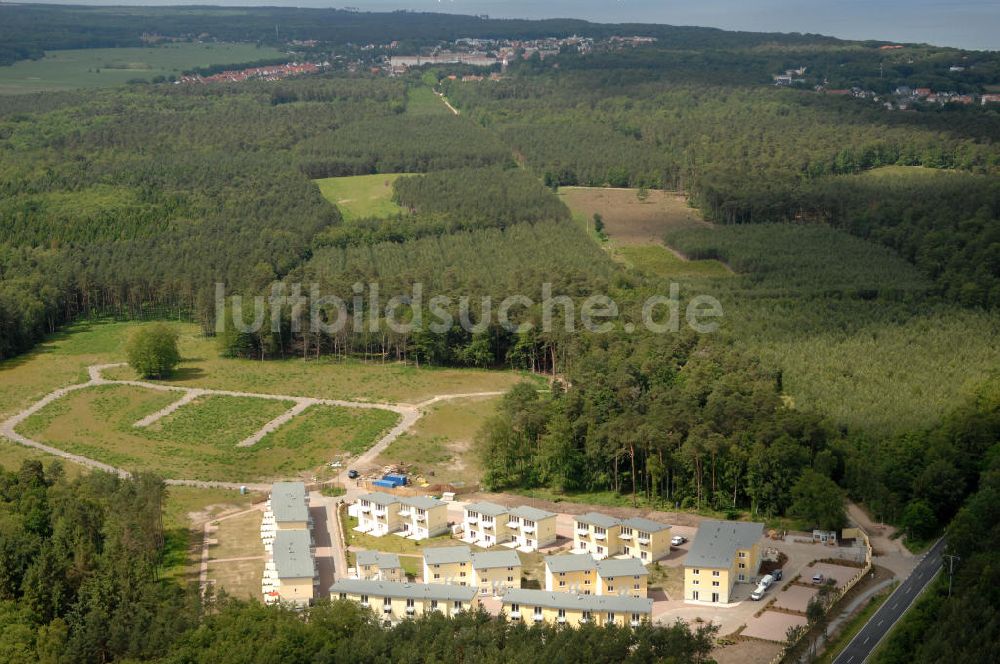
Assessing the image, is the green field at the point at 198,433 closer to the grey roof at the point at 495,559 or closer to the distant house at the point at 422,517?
the distant house at the point at 422,517

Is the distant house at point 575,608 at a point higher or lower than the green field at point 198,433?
higher

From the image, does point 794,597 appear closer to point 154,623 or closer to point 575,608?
point 575,608

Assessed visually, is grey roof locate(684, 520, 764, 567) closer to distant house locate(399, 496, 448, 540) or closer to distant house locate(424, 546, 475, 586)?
distant house locate(424, 546, 475, 586)

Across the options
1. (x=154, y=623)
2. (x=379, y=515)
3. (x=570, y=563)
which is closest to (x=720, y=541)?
(x=570, y=563)

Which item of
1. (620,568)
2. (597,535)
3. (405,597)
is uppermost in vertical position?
(620,568)

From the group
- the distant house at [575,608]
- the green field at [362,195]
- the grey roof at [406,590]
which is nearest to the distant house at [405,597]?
the grey roof at [406,590]

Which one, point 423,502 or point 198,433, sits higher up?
point 423,502

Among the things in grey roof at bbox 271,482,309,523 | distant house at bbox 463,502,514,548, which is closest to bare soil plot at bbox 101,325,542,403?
grey roof at bbox 271,482,309,523

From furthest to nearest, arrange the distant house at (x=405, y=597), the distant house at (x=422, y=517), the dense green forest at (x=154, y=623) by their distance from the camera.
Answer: the distant house at (x=422, y=517) → the distant house at (x=405, y=597) → the dense green forest at (x=154, y=623)

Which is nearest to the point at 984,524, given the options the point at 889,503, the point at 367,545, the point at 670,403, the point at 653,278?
the point at 889,503
